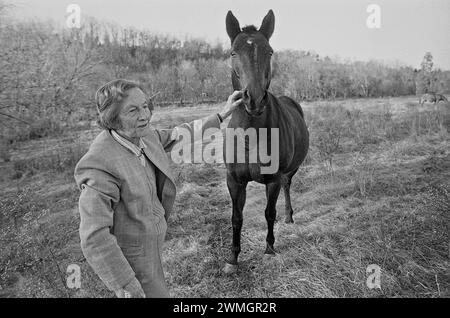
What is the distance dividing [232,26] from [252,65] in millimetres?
668

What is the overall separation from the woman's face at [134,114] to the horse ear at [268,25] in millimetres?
1679

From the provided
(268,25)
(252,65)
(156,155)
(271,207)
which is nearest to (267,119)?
(252,65)

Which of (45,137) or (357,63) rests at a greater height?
(357,63)

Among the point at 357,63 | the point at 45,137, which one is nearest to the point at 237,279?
the point at 45,137

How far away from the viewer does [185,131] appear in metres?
2.37

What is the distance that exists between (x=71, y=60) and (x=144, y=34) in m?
3.27

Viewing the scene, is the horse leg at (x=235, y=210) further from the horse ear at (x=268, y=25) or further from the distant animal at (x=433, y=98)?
the distant animal at (x=433, y=98)

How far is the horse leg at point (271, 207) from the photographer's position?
10.3 ft

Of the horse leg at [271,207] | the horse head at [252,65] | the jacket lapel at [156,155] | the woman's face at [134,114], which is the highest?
the horse head at [252,65]

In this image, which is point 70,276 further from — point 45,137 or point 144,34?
→ point 144,34

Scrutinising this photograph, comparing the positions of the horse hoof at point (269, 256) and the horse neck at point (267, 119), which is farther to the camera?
the horse hoof at point (269, 256)

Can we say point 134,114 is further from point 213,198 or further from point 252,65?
point 213,198

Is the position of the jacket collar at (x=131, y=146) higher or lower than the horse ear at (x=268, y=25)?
lower

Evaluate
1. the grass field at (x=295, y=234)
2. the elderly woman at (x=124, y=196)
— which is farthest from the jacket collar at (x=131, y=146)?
the grass field at (x=295, y=234)
